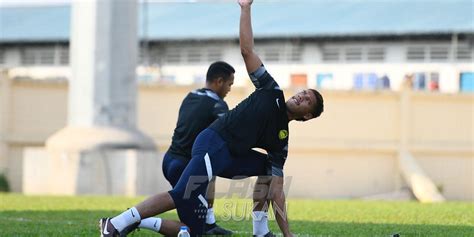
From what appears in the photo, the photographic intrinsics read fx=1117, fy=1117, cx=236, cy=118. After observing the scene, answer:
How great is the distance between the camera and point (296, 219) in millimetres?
14125

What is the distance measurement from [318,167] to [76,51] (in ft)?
24.5

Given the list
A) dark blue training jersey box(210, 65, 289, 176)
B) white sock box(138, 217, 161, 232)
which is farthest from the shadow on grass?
dark blue training jersey box(210, 65, 289, 176)

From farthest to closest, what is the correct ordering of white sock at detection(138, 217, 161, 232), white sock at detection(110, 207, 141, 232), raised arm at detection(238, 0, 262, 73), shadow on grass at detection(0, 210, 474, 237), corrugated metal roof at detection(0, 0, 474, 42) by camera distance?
corrugated metal roof at detection(0, 0, 474, 42)
shadow on grass at detection(0, 210, 474, 237)
white sock at detection(138, 217, 161, 232)
white sock at detection(110, 207, 141, 232)
raised arm at detection(238, 0, 262, 73)

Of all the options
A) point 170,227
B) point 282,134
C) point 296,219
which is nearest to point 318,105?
point 282,134

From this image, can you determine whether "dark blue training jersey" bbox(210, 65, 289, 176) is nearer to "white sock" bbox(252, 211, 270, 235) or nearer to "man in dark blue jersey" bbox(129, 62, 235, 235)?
"white sock" bbox(252, 211, 270, 235)

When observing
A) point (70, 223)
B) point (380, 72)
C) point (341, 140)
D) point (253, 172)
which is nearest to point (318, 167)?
point (341, 140)

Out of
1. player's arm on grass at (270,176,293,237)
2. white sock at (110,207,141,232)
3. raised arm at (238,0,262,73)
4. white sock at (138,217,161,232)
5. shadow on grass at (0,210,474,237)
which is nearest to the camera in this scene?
raised arm at (238,0,262,73)

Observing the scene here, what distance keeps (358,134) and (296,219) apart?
13.6m

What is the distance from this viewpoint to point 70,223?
12578 millimetres

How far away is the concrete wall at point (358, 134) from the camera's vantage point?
27.2 m

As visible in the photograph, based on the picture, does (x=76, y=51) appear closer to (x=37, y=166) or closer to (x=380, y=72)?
(x=37, y=166)

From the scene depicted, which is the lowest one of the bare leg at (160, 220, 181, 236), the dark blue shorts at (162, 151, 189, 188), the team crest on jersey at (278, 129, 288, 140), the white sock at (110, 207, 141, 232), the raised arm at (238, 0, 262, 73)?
the bare leg at (160, 220, 181, 236)

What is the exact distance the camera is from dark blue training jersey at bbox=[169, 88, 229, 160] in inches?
433

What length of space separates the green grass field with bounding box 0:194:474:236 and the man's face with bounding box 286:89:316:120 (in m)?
2.07
